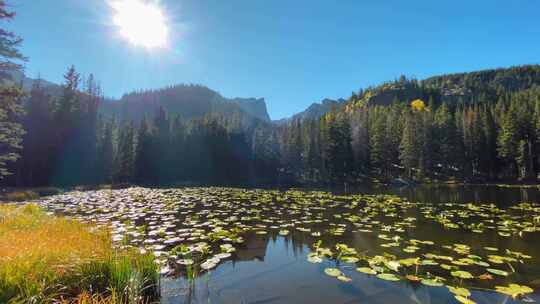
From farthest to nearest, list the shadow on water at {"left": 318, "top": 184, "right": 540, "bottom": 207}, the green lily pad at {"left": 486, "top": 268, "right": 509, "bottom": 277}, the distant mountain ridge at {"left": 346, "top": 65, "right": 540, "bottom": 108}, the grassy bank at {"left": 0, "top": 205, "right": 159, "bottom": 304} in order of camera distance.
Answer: the distant mountain ridge at {"left": 346, "top": 65, "right": 540, "bottom": 108} → the shadow on water at {"left": 318, "top": 184, "right": 540, "bottom": 207} → the green lily pad at {"left": 486, "top": 268, "right": 509, "bottom": 277} → the grassy bank at {"left": 0, "top": 205, "right": 159, "bottom": 304}

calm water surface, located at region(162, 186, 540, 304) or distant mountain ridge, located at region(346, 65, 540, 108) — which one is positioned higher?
distant mountain ridge, located at region(346, 65, 540, 108)

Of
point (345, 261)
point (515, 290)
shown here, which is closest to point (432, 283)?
point (515, 290)

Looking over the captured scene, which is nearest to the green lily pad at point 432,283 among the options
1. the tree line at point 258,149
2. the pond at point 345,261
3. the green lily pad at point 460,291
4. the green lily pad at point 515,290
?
the pond at point 345,261

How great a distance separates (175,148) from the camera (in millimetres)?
66125

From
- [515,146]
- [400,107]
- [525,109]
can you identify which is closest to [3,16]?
[515,146]

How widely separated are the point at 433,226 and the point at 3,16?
22813mm

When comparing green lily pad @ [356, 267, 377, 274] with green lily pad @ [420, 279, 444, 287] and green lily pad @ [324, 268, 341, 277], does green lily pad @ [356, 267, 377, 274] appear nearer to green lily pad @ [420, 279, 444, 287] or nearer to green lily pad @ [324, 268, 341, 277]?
green lily pad @ [324, 268, 341, 277]

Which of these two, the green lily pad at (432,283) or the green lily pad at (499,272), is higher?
the green lily pad at (499,272)

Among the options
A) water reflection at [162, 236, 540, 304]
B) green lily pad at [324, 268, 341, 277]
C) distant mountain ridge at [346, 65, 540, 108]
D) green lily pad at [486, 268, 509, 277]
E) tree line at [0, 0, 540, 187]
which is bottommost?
water reflection at [162, 236, 540, 304]

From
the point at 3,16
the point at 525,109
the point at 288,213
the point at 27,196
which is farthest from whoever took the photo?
the point at 525,109

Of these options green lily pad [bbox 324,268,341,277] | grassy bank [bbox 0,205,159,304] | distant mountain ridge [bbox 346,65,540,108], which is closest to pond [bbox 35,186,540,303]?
green lily pad [bbox 324,268,341,277]

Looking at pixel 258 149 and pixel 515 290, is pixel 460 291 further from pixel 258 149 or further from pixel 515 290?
pixel 258 149

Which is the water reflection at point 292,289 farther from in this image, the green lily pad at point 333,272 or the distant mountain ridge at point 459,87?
the distant mountain ridge at point 459,87

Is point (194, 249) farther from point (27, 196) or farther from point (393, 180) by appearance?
point (393, 180)
